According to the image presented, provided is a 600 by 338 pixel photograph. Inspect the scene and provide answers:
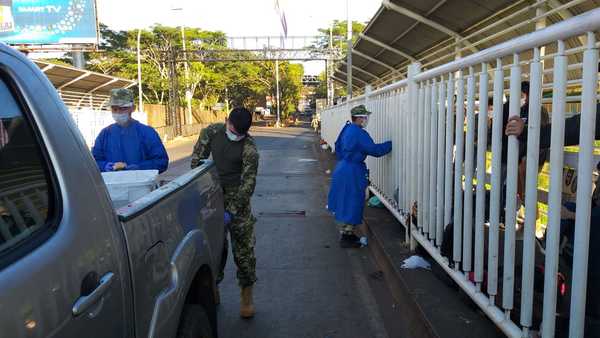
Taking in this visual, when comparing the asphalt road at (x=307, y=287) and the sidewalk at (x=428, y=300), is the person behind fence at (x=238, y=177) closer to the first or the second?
the asphalt road at (x=307, y=287)

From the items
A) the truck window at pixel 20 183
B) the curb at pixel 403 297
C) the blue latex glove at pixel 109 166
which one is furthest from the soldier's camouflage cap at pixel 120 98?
the truck window at pixel 20 183

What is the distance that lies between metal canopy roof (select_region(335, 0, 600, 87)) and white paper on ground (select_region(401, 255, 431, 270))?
279 centimetres

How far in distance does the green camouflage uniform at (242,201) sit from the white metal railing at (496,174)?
1.46m

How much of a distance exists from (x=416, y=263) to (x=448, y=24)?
14.9 feet

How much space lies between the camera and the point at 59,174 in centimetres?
156

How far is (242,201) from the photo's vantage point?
13.5 ft

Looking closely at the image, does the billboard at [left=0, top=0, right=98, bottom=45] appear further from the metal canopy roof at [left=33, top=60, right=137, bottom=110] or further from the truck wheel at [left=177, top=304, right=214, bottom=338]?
the truck wheel at [left=177, top=304, right=214, bottom=338]

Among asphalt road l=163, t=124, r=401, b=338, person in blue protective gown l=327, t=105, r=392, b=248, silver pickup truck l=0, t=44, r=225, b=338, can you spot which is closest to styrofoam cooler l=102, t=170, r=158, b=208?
silver pickup truck l=0, t=44, r=225, b=338

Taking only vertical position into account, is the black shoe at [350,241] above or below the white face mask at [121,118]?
below

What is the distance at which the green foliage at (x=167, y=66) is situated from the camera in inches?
1645

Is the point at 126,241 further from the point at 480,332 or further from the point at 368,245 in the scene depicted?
the point at 368,245

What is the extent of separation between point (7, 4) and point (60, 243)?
24844 millimetres

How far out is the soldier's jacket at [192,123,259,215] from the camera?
13.4 ft

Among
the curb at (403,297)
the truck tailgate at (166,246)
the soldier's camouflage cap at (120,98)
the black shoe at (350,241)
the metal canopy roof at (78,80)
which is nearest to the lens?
the truck tailgate at (166,246)
